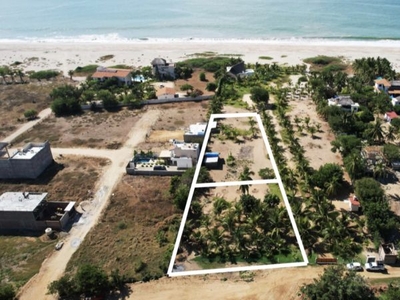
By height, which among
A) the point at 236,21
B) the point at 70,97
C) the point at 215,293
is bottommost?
the point at 215,293

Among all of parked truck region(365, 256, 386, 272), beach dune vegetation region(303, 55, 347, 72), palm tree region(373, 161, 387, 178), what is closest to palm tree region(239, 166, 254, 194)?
parked truck region(365, 256, 386, 272)

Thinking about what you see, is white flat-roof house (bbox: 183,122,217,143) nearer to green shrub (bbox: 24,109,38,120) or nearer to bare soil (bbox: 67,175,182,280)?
bare soil (bbox: 67,175,182,280)

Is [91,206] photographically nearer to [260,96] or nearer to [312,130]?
[312,130]

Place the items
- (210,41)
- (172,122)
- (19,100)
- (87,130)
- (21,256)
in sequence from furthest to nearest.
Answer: (210,41)
(19,100)
(172,122)
(87,130)
(21,256)

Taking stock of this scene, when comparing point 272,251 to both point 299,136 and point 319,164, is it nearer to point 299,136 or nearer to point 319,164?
point 319,164

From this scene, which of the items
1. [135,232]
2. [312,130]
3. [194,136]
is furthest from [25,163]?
[312,130]

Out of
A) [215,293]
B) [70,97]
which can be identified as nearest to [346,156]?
[215,293]
